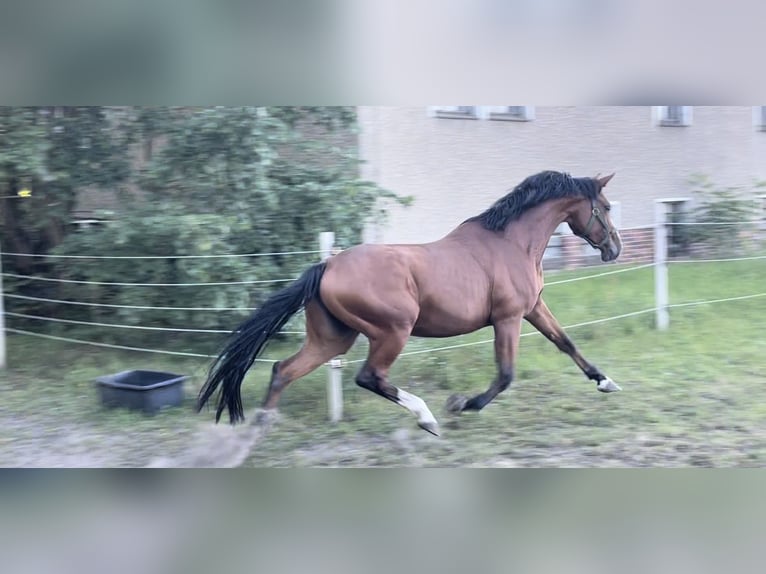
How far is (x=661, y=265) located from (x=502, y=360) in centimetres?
98

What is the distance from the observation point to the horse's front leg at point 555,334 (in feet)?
12.7

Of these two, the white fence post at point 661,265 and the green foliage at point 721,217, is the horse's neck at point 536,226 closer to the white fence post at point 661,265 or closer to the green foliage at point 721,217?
the white fence post at point 661,265

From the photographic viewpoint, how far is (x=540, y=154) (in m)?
3.81

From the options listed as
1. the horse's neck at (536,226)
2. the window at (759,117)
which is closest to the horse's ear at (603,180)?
the horse's neck at (536,226)

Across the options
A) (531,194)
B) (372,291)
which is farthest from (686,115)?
(372,291)

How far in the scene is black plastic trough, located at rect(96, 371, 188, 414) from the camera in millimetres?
3855

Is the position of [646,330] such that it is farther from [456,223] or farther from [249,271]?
[249,271]

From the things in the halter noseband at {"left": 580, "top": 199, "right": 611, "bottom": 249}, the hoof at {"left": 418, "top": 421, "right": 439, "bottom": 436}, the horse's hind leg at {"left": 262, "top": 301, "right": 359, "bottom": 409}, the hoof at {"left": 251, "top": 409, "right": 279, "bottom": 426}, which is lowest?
the hoof at {"left": 418, "top": 421, "right": 439, "bottom": 436}

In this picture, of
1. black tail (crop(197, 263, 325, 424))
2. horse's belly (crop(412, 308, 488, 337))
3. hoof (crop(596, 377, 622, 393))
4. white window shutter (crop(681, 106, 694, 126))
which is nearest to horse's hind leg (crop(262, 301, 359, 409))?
black tail (crop(197, 263, 325, 424))

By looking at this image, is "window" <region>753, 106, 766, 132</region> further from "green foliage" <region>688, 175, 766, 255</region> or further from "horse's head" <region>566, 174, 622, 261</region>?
"horse's head" <region>566, 174, 622, 261</region>

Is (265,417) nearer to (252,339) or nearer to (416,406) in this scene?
(252,339)

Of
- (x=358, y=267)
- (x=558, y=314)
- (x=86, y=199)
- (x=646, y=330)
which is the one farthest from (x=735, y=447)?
(x=86, y=199)

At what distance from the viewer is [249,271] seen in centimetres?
396
